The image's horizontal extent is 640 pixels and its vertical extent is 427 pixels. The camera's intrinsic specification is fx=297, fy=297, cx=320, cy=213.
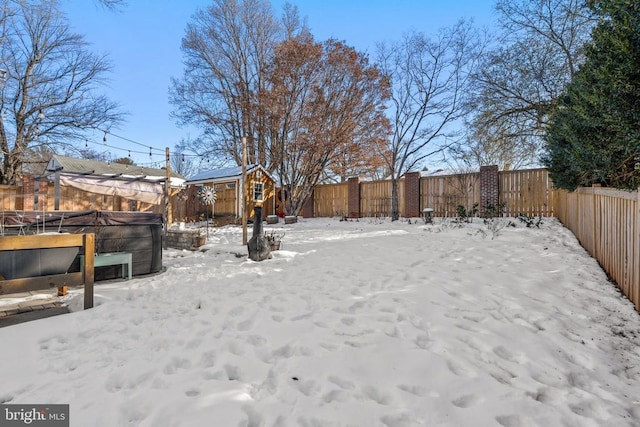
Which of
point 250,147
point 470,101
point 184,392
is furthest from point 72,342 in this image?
point 250,147

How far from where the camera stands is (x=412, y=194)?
13.1 meters

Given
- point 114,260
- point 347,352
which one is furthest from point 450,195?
point 114,260

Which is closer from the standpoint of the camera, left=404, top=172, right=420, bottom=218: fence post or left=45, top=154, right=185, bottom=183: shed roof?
left=404, top=172, right=420, bottom=218: fence post

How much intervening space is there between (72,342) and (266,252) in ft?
10.9

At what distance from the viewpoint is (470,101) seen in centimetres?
1005

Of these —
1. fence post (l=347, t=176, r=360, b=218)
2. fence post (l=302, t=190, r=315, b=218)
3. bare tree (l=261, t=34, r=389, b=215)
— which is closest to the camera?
bare tree (l=261, t=34, r=389, b=215)

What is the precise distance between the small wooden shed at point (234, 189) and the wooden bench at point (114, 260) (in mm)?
10043

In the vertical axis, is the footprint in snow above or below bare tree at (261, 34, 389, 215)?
below

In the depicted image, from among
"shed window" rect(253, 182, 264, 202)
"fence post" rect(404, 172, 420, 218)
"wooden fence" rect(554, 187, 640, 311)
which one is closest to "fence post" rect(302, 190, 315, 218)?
"shed window" rect(253, 182, 264, 202)

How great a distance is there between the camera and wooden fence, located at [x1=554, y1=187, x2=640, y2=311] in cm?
279

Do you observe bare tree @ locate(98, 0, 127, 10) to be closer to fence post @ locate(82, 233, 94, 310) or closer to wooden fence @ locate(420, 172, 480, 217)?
fence post @ locate(82, 233, 94, 310)

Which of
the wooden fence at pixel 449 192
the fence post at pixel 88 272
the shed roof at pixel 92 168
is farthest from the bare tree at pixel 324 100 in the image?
the fence post at pixel 88 272

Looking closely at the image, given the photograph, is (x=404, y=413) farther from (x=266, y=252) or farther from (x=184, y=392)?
(x=266, y=252)

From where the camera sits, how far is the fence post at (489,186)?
35.7ft
